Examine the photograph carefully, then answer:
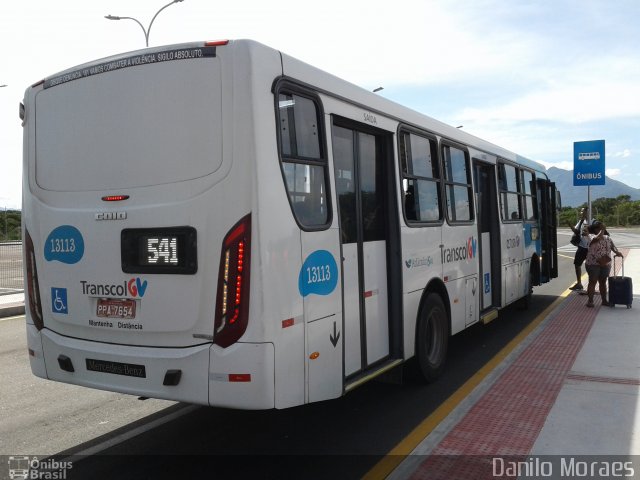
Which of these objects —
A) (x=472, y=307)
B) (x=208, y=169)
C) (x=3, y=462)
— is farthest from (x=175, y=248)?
(x=472, y=307)

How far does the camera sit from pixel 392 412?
5469mm

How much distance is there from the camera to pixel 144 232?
13.1 ft

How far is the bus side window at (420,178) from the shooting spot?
18.9ft

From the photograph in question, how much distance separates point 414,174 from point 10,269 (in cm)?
1355

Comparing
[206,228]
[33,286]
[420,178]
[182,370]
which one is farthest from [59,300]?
[420,178]

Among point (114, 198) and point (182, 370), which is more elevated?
point (114, 198)

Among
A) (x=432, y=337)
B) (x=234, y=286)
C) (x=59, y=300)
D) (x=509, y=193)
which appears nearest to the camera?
(x=234, y=286)

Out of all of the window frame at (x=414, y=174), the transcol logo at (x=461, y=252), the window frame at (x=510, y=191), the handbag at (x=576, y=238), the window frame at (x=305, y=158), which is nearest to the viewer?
the window frame at (x=305, y=158)

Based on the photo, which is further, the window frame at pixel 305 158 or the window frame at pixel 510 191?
the window frame at pixel 510 191

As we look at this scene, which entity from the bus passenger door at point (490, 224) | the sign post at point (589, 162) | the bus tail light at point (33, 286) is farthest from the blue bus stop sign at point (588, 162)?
the bus tail light at point (33, 286)

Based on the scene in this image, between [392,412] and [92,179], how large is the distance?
3423 mm

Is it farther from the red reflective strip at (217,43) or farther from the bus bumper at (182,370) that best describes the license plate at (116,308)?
the red reflective strip at (217,43)

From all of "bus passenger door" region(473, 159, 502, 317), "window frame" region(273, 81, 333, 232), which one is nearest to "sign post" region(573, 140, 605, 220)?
"bus passenger door" region(473, 159, 502, 317)

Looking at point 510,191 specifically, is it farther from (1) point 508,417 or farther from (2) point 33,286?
(2) point 33,286
